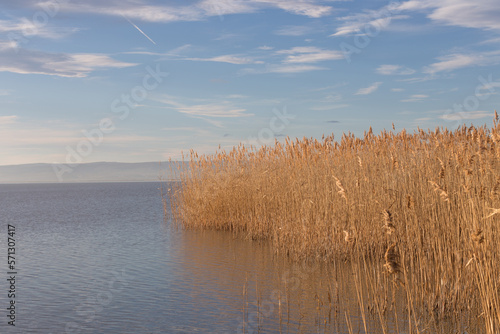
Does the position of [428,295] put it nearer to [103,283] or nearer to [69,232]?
[103,283]

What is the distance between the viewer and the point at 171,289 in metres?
8.61

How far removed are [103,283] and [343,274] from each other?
15.3ft

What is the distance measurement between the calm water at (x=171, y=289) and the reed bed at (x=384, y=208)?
691 millimetres

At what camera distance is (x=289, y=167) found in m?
12.6

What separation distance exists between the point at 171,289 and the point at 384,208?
410cm

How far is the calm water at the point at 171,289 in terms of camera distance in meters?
6.64

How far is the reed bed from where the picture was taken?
222 inches

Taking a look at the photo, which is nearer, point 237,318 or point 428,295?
point 428,295

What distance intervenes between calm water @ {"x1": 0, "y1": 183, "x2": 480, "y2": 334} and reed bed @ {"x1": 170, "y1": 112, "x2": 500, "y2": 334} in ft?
2.27

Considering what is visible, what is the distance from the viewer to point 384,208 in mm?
8266

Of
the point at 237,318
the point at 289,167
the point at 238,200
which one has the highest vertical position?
the point at 289,167

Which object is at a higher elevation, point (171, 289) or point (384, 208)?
point (384, 208)

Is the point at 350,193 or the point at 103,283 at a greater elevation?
the point at 350,193

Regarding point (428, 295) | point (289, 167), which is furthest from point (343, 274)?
point (289, 167)
